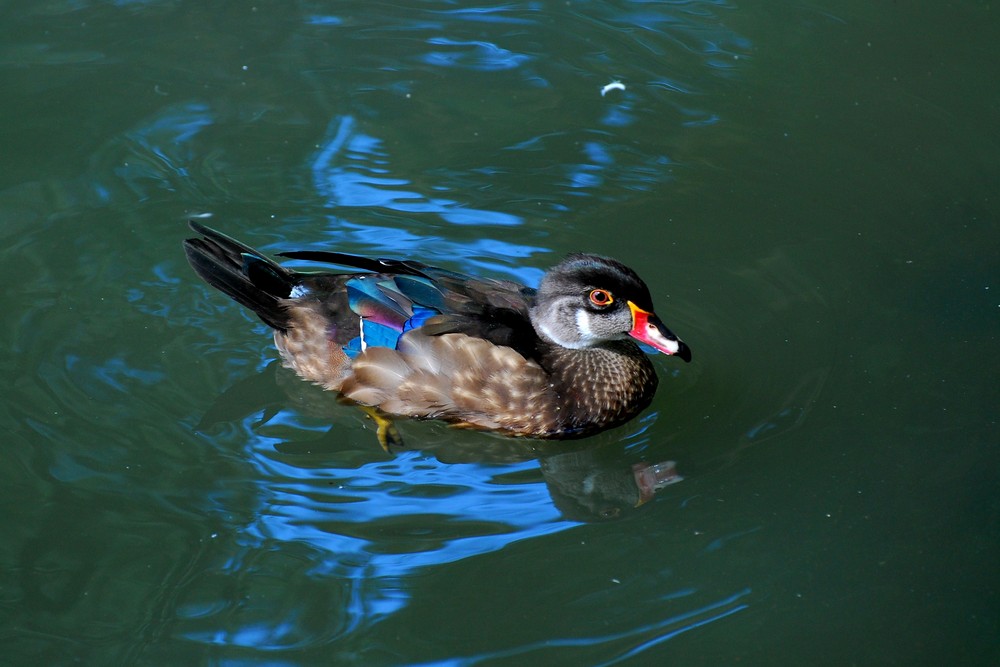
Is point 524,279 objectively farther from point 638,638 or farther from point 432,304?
point 638,638

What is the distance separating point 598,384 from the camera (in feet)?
15.9

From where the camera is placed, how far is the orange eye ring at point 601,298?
4758 mm

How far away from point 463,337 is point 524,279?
3.36ft

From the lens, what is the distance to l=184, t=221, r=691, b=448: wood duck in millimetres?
4730

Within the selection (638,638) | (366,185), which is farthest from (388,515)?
(366,185)

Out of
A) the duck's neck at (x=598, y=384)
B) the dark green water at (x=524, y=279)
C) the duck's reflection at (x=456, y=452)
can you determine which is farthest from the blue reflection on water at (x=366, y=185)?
the duck's reflection at (x=456, y=452)

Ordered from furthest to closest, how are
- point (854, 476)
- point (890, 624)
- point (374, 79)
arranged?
point (374, 79)
point (854, 476)
point (890, 624)

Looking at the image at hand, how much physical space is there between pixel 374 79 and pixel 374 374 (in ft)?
9.75

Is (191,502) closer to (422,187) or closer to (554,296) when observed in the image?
(554,296)

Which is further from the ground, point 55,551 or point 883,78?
point 883,78

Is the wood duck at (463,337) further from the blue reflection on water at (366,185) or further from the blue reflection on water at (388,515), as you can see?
the blue reflection on water at (366,185)

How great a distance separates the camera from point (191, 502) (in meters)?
4.29

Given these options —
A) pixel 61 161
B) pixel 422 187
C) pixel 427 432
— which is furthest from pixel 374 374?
pixel 61 161

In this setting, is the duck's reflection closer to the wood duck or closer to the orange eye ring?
the wood duck
